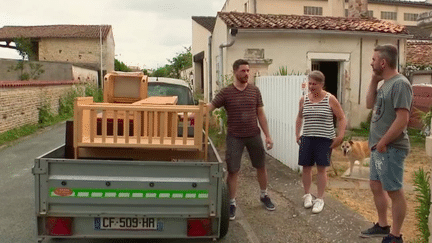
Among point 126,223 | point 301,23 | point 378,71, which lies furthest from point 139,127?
point 301,23

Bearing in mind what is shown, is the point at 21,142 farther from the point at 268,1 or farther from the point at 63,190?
the point at 268,1

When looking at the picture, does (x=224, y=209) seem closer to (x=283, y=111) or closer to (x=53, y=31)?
(x=283, y=111)

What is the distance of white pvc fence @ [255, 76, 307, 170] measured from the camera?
779 cm

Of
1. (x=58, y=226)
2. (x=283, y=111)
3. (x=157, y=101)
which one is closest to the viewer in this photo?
(x=58, y=226)

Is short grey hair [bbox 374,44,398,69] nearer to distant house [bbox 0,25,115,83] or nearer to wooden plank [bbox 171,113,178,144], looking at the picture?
wooden plank [bbox 171,113,178,144]

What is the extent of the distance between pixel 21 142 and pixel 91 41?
109ft

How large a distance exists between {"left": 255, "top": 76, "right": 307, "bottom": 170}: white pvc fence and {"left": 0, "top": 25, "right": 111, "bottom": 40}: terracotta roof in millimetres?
37495

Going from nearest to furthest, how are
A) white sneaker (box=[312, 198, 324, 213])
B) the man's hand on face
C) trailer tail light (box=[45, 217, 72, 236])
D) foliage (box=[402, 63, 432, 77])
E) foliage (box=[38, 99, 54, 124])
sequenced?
trailer tail light (box=[45, 217, 72, 236]) < the man's hand on face < white sneaker (box=[312, 198, 324, 213]) < foliage (box=[402, 63, 432, 77]) < foliage (box=[38, 99, 54, 124])

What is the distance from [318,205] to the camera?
543 cm

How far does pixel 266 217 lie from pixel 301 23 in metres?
9.44

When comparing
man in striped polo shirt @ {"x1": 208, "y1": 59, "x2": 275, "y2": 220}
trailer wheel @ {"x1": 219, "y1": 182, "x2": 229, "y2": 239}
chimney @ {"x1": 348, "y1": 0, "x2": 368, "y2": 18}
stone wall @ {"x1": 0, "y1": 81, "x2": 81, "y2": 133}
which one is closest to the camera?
trailer wheel @ {"x1": 219, "y1": 182, "x2": 229, "y2": 239}

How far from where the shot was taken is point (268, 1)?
106ft

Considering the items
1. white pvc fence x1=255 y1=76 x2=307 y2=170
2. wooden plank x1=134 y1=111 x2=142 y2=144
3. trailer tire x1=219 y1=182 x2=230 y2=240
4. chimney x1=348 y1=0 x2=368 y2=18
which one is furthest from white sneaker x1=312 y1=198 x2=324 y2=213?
chimney x1=348 y1=0 x2=368 y2=18

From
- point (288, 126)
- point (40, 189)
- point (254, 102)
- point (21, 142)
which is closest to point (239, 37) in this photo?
point (288, 126)
